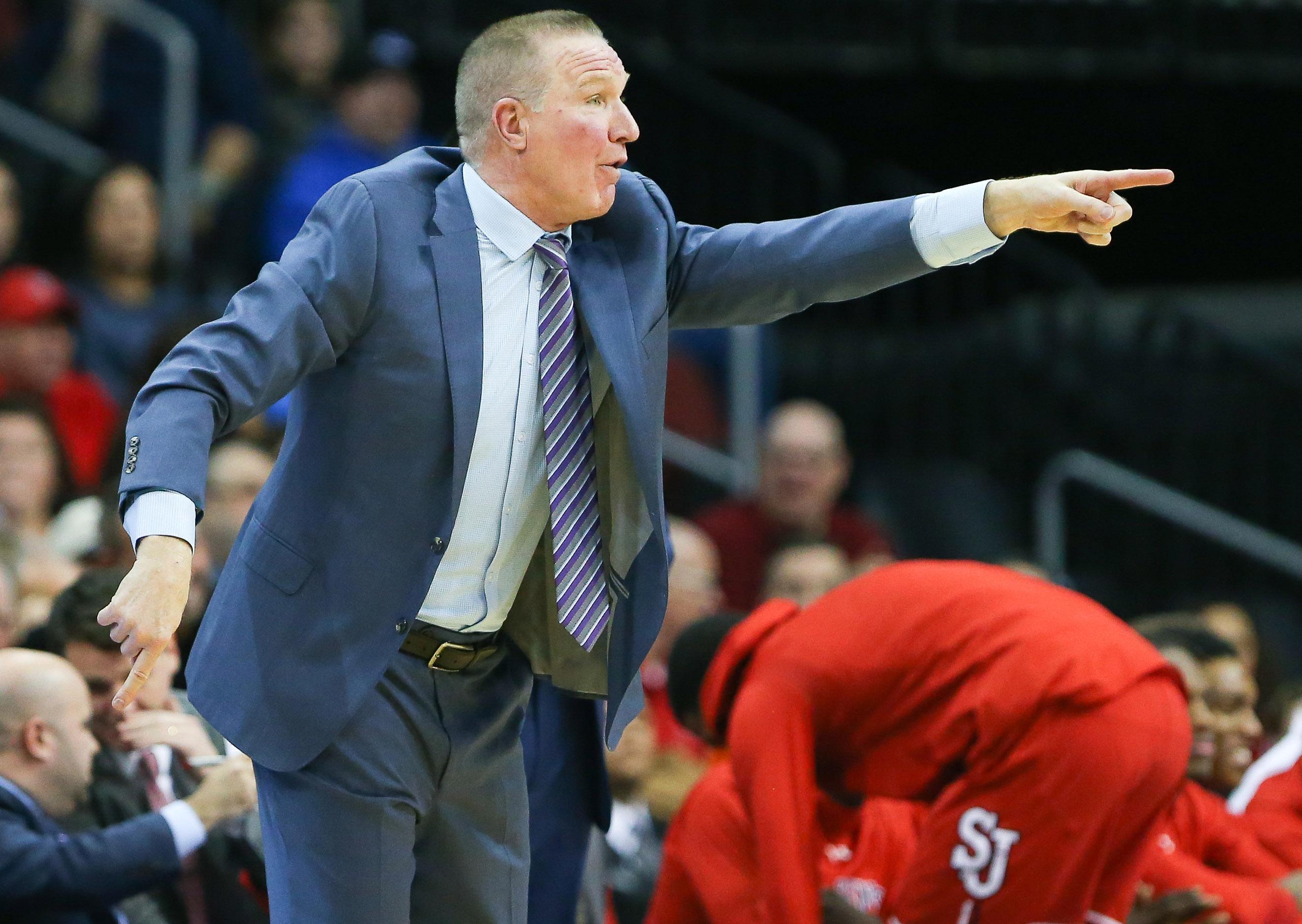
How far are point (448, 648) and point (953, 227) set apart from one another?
88 cm

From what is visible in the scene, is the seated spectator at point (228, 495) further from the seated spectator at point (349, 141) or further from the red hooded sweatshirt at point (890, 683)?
the red hooded sweatshirt at point (890, 683)

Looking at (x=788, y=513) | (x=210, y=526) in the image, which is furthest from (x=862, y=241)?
(x=788, y=513)

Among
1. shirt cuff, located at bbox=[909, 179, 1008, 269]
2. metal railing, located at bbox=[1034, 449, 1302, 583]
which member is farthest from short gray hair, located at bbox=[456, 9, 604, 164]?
metal railing, located at bbox=[1034, 449, 1302, 583]

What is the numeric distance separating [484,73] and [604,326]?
40 cm

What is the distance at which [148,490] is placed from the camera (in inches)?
91.0

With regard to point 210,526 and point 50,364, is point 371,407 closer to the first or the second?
point 210,526

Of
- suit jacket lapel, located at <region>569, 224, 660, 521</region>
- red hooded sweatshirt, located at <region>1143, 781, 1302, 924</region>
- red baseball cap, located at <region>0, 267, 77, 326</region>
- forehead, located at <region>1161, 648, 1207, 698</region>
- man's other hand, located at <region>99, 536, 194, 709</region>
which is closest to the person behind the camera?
man's other hand, located at <region>99, 536, 194, 709</region>

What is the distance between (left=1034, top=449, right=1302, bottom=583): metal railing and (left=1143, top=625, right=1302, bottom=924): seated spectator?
2.32 meters

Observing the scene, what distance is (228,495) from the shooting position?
5055 millimetres

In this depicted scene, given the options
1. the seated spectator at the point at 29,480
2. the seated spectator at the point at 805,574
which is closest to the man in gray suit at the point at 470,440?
the seated spectator at the point at 29,480

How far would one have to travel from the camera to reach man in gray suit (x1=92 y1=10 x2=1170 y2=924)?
2.58m

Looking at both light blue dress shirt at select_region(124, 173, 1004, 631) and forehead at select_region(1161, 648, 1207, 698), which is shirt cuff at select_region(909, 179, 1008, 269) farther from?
forehead at select_region(1161, 648, 1207, 698)

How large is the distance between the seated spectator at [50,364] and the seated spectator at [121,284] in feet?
0.73

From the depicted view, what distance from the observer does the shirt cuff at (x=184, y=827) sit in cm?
346
